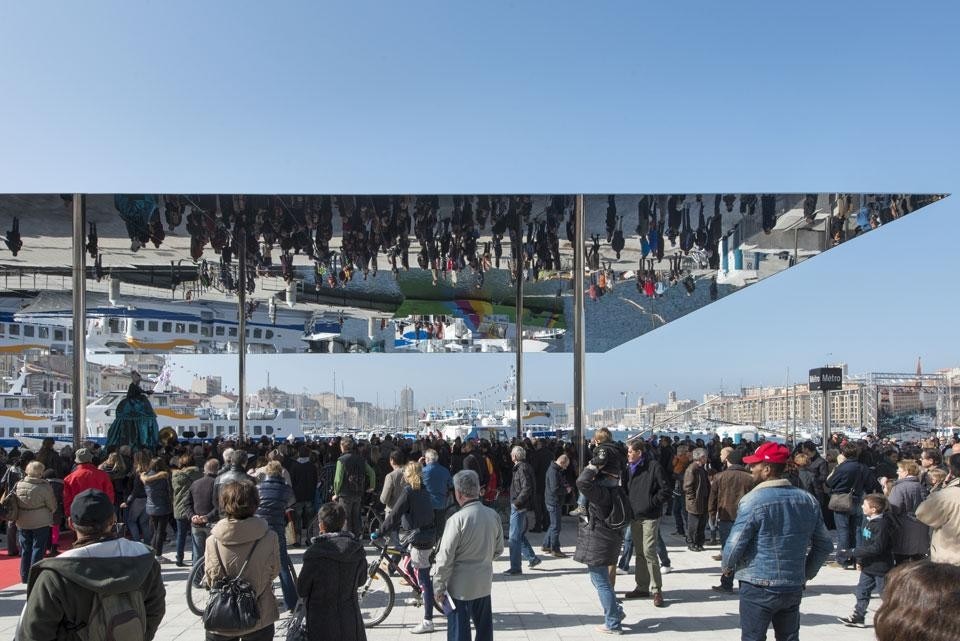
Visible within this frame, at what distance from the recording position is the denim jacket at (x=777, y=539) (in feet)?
15.4

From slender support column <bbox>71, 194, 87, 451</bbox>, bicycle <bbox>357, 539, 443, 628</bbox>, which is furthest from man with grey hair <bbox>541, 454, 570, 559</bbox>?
slender support column <bbox>71, 194, 87, 451</bbox>

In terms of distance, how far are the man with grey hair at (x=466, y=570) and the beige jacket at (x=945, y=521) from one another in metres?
2.62

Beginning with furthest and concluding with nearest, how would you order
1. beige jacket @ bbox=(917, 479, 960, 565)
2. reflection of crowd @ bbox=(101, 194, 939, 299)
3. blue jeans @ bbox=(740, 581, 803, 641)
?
reflection of crowd @ bbox=(101, 194, 939, 299) < beige jacket @ bbox=(917, 479, 960, 565) < blue jeans @ bbox=(740, 581, 803, 641)

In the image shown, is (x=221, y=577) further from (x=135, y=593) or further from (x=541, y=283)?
(x=541, y=283)

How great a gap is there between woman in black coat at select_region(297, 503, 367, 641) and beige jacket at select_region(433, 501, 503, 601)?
751mm

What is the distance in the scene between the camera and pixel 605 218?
1371 cm

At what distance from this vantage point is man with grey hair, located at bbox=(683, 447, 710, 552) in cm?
1096

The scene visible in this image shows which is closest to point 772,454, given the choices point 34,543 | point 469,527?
point 469,527

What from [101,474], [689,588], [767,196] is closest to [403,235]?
[767,196]

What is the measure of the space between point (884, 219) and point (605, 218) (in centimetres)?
409

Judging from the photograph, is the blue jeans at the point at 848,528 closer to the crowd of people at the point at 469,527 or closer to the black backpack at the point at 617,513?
the crowd of people at the point at 469,527

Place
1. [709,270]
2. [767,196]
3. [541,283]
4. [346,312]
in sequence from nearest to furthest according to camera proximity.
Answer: [767,196]
[709,270]
[541,283]
[346,312]

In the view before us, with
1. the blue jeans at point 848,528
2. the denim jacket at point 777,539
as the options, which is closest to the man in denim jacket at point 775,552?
the denim jacket at point 777,539

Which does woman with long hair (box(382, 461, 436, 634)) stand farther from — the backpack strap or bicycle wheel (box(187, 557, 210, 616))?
the backpack strap
